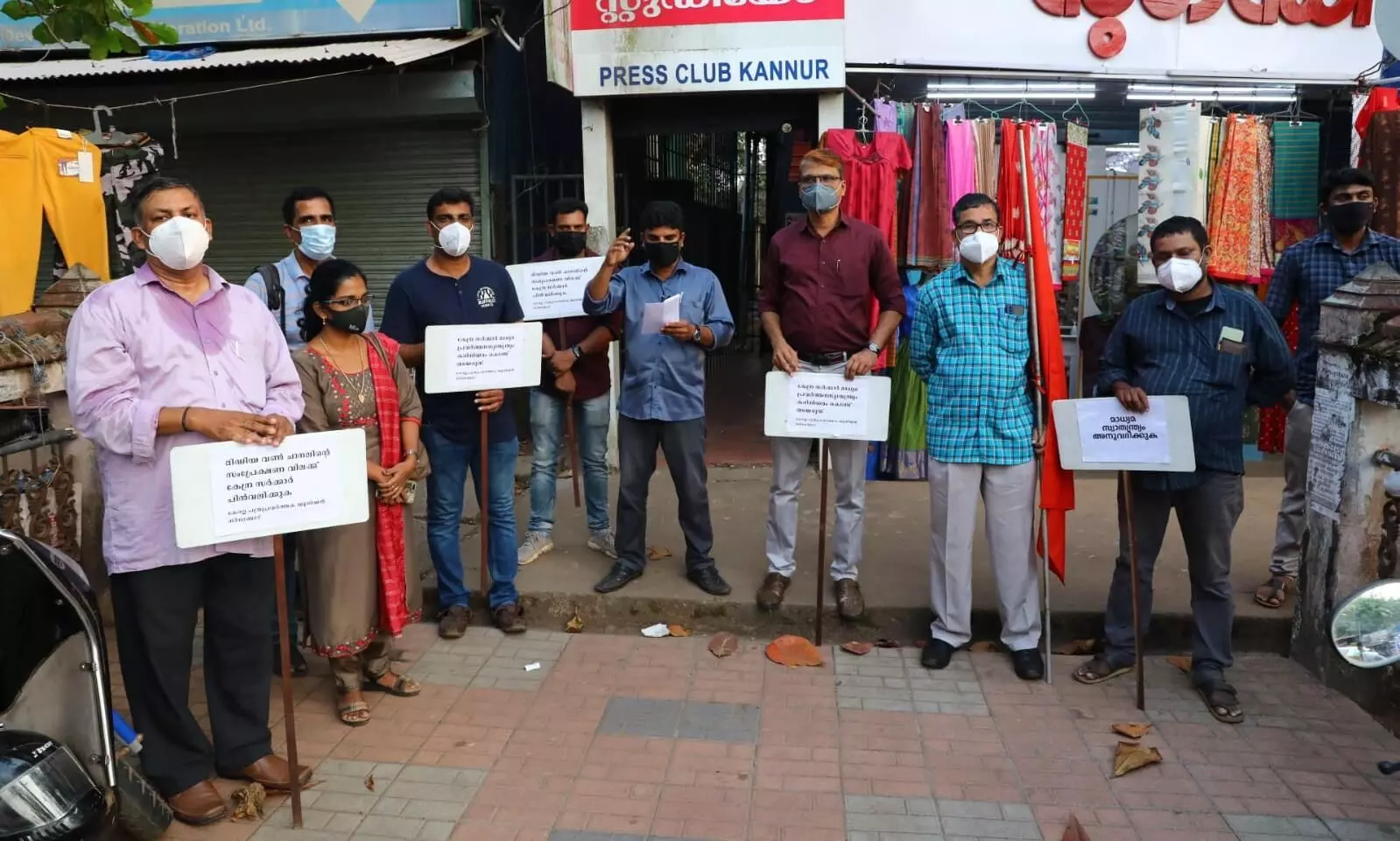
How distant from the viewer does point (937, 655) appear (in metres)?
4.50

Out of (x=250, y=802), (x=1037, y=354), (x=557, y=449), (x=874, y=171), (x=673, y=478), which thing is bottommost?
(x=250, y=802)

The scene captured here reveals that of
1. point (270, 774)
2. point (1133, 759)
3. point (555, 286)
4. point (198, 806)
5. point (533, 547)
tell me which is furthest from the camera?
point (533, 547)

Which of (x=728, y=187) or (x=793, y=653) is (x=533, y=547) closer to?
(x=793, y=653)

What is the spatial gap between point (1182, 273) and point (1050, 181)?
3018 millimetres

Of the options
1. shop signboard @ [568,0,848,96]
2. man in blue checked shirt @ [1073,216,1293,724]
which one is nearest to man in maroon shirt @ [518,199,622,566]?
shop signboard @ [568,0,848,96]

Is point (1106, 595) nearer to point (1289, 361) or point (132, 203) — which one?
point (1289, 361)

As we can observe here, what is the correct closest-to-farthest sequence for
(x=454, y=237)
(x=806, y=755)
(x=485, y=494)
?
1. (x=806, y=755)
2. (x=454, y=237)
3. (x=485, y=494)

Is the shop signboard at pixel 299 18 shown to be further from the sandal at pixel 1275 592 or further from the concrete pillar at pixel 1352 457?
the sandal at pixel 1275 592

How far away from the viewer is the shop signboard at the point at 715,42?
6.60 metres

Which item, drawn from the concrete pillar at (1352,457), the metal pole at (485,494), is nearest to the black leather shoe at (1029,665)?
the concrete pillar at (1352,457)

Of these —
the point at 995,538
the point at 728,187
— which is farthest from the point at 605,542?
A: the point at 728,187

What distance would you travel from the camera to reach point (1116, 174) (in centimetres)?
746

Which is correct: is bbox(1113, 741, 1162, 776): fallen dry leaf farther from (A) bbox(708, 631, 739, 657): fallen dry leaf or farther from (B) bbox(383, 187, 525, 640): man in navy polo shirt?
(B) bbox(383, 187, 525, 640): man in navy polo shirt

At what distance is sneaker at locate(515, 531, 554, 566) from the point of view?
17.8 ft
